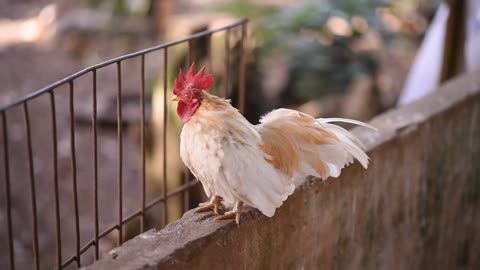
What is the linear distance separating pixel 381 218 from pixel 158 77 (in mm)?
2667

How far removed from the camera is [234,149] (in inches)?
73.0

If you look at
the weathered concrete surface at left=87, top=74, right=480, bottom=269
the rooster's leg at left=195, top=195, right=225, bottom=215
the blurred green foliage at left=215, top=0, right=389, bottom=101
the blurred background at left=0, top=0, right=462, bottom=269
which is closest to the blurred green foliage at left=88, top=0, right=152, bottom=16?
the blurred background at left=0, top=0, right=462, bottom=269

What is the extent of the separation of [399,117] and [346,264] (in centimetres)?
72

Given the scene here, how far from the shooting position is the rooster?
6.07 ft

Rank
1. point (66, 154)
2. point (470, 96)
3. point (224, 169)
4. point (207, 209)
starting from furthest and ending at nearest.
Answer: point (66, 154), point (470, 96), point (207, 209), point (224, 169)

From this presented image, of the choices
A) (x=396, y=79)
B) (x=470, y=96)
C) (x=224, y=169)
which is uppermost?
(x=224, y=169)

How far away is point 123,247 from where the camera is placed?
6.29 ft

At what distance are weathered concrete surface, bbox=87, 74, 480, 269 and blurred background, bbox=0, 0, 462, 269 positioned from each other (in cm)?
117

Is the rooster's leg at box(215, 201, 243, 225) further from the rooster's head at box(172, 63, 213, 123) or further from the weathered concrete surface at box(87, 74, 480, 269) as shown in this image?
the rooster's head at box(172, 63, 213, 123)

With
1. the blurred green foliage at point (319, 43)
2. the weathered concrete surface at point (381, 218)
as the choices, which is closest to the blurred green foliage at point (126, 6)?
the blurred green foliage at point (319, 43)

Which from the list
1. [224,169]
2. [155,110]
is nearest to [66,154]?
[155,110]

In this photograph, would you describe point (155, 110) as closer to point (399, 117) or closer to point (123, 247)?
point (399, 117)

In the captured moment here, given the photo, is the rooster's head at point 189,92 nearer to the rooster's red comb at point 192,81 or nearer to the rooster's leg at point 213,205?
the rooster's red comb at point 192,81

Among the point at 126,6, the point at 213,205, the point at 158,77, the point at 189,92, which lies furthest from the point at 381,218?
the point at 126,6
